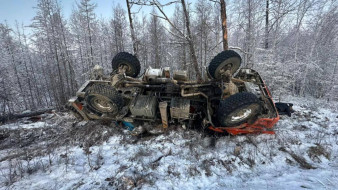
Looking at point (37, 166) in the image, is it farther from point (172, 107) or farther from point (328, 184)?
point (328, 184)

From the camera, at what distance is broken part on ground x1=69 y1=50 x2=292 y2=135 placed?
343cm

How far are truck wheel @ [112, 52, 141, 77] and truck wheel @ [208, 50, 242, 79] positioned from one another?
8.20 ft

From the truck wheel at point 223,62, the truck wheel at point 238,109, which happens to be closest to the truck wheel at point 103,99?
the truck wheel at point 238,109

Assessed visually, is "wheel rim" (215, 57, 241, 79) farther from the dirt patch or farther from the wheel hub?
the dirt patch

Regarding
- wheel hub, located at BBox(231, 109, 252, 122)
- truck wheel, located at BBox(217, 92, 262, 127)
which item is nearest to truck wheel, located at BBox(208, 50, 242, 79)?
truck wheel, located at BBox(217, 92, 262, 127)

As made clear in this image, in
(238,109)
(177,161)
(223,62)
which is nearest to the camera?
(177,161)

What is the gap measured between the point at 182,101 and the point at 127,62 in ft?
8.01

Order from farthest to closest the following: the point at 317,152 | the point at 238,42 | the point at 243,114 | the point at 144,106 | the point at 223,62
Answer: the point at 238,42
the point at 223,62
the point at 144,106
the point at 243,114
the point at 317,152

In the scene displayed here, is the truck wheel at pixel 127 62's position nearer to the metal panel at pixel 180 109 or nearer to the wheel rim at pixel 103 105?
the wheel rim at pixel 103 105

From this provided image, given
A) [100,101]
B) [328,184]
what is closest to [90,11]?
[100,101]

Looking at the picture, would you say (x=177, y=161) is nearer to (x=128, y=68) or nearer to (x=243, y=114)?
(x=243, y=114)

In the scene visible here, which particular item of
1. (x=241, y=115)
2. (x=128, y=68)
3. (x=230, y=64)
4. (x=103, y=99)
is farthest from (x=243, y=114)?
(x=128, y=68)

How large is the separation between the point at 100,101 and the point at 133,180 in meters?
2.35

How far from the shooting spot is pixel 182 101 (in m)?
3.77
